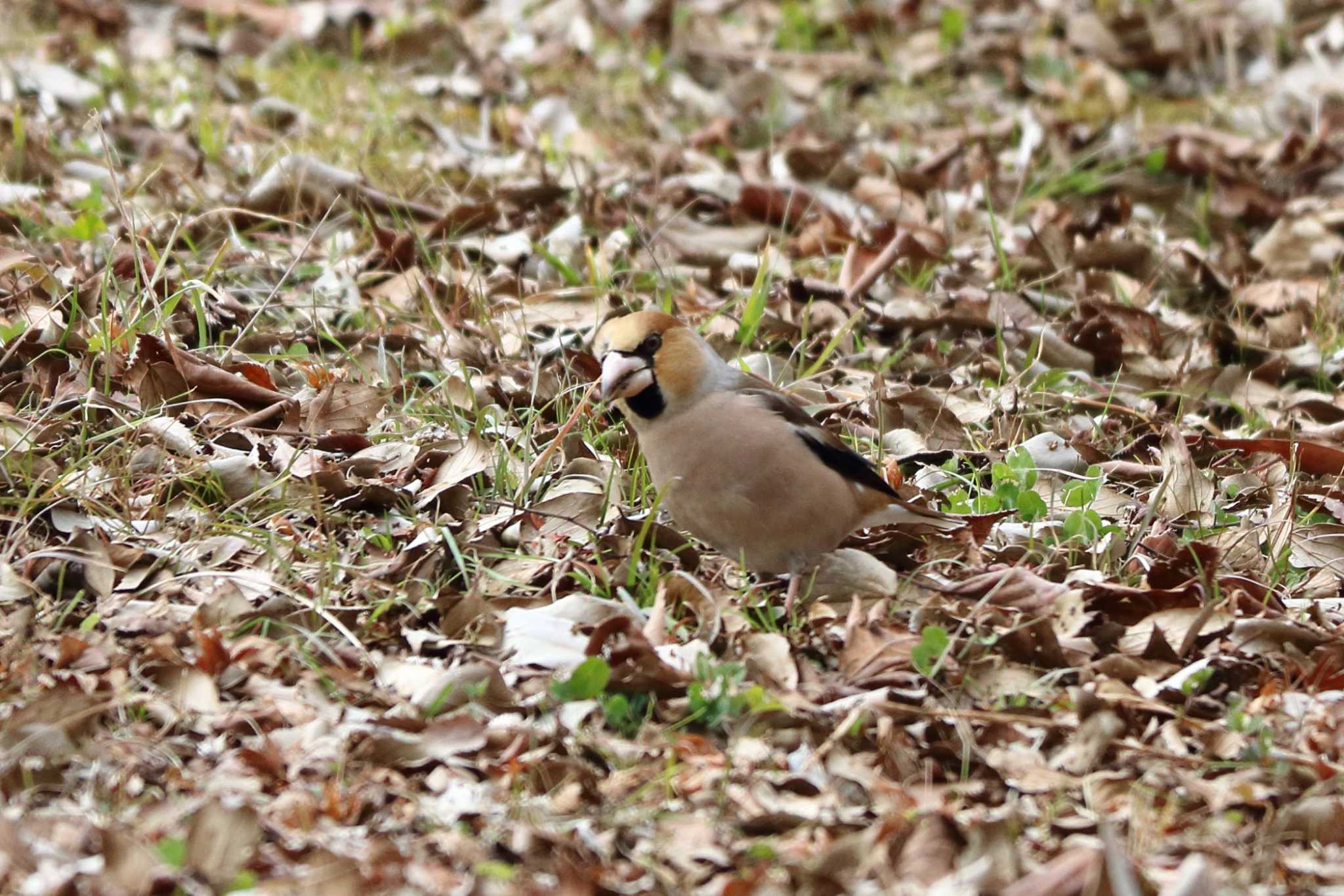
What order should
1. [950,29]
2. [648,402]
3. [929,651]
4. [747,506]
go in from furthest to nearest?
[950,29]
[648,402]
[747,506]
[929,651]

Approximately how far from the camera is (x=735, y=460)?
3.73 m

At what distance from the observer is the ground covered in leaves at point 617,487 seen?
2.92 m

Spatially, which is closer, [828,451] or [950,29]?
[828,451]

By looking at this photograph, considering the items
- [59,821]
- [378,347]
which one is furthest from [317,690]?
[378,347]

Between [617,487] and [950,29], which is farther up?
[950,29]

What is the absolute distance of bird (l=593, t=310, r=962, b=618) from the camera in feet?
12.2

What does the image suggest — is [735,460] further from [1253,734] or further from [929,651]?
[1253,734]

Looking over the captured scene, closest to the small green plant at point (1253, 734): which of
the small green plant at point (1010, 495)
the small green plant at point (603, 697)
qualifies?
the small green plant at point (1010, 495)

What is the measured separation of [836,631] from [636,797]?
86cm

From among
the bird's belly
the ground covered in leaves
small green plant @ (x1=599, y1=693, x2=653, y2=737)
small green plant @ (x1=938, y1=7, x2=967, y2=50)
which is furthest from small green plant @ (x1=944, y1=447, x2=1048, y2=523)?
small green plant @ (x1=938, y1=7, x2=967, y2=50)

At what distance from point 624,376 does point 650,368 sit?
0.23 ft

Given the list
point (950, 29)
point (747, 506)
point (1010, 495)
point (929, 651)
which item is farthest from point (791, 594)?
point (950, 29)

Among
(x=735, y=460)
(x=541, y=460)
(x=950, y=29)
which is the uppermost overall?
(x=950, y=29)

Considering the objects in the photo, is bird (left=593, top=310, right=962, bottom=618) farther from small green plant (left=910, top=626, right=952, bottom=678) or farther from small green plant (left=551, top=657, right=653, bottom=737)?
small green plant (left=551, top=657, right=653, bottom=737)
